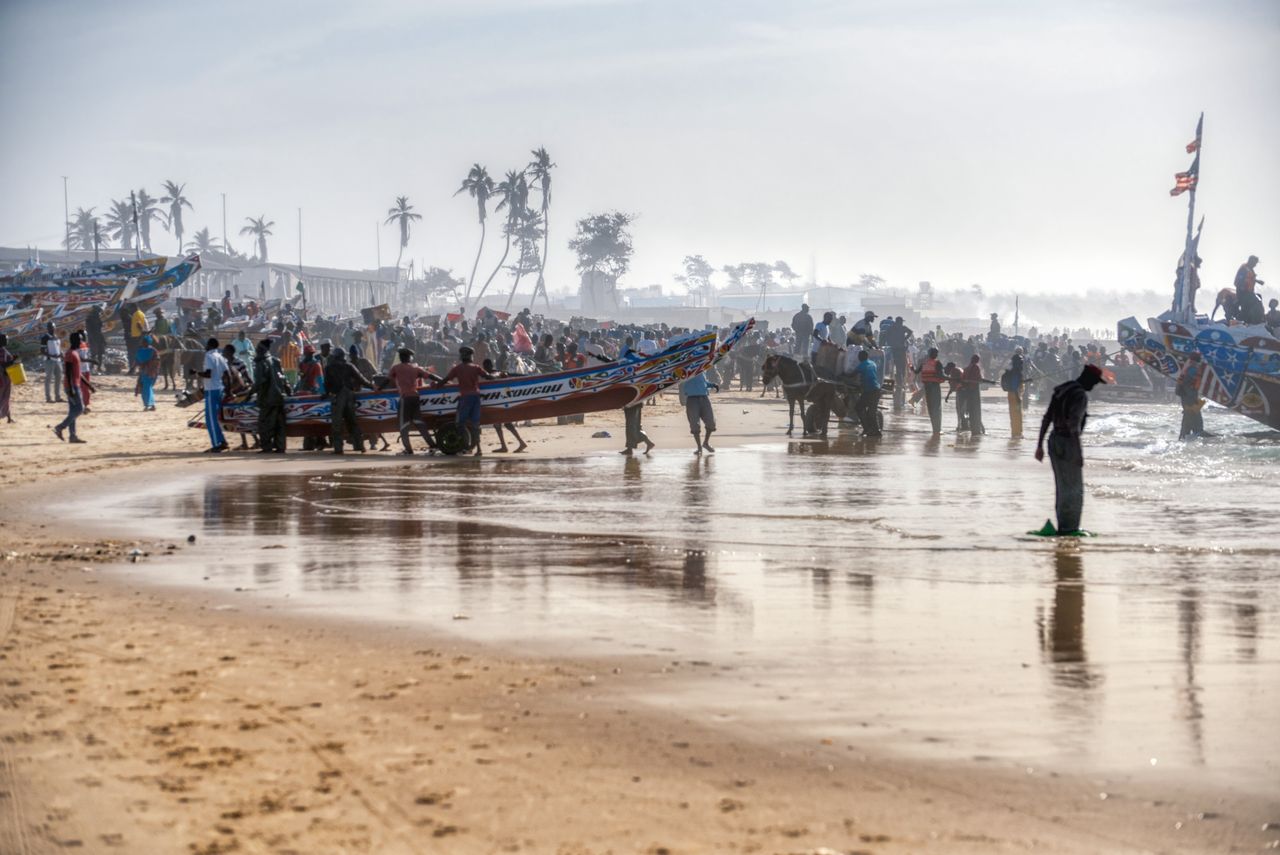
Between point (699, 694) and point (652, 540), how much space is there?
538 centimetres

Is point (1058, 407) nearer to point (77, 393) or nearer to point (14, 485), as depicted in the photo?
point (14, 485)

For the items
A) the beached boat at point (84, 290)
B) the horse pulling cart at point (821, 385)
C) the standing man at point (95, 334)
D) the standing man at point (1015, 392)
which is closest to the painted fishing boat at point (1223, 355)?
the standing man at point (1015, 392)

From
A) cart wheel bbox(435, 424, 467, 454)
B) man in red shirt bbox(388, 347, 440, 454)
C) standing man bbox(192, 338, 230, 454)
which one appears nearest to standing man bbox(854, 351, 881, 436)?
cart wheel bbox(435, 424, 467, 454)

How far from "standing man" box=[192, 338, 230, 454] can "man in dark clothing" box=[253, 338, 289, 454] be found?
0.51m

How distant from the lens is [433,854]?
16.1 feet

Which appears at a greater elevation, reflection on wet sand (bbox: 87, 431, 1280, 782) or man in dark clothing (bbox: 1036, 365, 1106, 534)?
man in dark clothing (bbox: 1036, 365, 1106, 534)

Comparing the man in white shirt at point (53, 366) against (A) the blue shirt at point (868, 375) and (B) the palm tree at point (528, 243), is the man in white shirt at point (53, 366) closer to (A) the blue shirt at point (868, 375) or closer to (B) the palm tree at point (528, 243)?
(A) the blue shirt at point (868, 375)

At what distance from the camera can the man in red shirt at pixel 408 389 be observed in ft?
66.7

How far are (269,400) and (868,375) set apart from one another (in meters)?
10.6

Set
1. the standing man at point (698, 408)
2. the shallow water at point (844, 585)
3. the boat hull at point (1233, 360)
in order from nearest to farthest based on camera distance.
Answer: the shallow water at point (844, 585), the standing man at point (698, 408), the boat hull at point (1233, 360)

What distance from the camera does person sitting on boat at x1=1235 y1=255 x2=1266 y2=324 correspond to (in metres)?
31.7

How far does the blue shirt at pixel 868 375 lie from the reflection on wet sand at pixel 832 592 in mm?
8011

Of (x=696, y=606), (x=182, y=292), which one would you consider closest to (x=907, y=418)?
(x=696, y=606)

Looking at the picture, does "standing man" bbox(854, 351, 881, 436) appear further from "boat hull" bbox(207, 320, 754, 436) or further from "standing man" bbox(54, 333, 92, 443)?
"standing man" bbox(54, 333, 92, 443)
